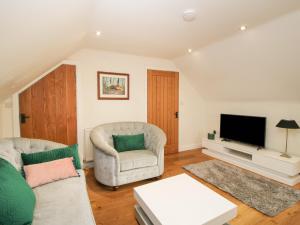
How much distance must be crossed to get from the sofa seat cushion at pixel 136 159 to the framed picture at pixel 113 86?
1239 mm

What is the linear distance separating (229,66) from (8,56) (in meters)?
3.16

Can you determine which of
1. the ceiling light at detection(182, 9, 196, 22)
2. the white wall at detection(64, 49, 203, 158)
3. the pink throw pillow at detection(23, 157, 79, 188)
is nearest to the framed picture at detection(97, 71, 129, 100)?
the white wall at detection(64, 49, 203, 158)

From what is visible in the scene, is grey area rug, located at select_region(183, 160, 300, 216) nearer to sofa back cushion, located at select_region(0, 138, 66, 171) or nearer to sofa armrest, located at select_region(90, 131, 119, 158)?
sofa armrest, located at select_region(90, 131, 119, 158)

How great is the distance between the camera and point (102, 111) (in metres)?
3.38

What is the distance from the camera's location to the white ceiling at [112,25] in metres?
1.05

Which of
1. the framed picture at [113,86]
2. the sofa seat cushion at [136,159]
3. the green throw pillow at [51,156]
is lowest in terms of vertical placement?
the sofa seat cushion at [136,159]

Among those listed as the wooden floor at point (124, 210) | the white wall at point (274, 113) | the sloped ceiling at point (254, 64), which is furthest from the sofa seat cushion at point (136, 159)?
the white wall at point (274, 113)

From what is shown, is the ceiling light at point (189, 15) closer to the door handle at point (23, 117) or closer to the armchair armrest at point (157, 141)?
the armchair armrest at point (157, 141)

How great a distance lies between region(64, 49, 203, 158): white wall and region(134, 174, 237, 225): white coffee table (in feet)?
6.33

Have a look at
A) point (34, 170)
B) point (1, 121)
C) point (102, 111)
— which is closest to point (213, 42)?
point (102, 111)

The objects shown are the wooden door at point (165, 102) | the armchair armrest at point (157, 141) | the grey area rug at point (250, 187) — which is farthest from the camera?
the wooden door at point (165, 102)

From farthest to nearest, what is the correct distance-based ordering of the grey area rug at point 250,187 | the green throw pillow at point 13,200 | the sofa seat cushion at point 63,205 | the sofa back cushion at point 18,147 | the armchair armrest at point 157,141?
the armchair armrest at point 157,141 < the grey area rug at point 250,187 < the sofa back cushion at point 18,147 < the sofa seat cushion at point 63,205 < the green throw pillow at point 13,200

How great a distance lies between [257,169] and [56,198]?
10.5ft

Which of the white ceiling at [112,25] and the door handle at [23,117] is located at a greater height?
the white ceiling at [112,25]
